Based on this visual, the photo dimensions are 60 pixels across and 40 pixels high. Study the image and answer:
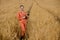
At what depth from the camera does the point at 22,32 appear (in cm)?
334

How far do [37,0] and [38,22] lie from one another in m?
0.37

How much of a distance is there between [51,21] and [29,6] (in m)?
0.41

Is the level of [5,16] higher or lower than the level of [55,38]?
higher

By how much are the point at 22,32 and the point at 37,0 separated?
22.4 inches

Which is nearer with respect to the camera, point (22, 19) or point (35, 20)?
point (22, 19)

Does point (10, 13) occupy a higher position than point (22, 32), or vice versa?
point (10, 13)

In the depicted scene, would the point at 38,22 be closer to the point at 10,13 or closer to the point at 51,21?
the point at 51,21

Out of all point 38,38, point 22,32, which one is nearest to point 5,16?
point 22,32

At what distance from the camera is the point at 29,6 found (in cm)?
354

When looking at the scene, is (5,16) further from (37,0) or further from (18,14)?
(37,0)

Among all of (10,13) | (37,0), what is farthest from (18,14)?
(37,0)

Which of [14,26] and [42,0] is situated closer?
[14,26]

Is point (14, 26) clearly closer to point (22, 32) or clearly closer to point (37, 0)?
point (22, 32)

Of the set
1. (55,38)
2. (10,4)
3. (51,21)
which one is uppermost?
(10,4)
